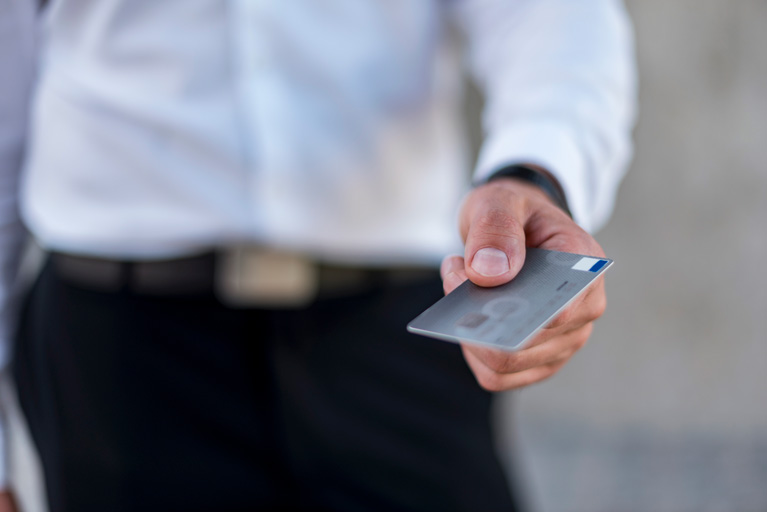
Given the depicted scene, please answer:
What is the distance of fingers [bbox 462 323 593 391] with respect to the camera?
0.51 metres

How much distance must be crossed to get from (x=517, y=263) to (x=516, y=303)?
0.12 ft

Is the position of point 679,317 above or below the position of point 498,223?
below

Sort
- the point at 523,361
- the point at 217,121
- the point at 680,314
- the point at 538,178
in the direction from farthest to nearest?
the point at 680,314 < the point at 217,121 < the point at 538,178 < the point at 523,361

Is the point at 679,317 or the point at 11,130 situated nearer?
the point at 11,130

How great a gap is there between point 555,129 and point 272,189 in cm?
42

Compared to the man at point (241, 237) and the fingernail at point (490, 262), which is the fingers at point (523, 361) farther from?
the man at point (241, 237)

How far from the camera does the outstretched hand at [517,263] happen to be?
0.52m

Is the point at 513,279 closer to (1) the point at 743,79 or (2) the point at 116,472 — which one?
(2) the point at 116,472

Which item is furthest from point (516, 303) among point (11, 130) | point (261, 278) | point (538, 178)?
point (11, 130)

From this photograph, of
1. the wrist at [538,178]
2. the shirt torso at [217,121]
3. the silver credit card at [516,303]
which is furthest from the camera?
the shirt torso at [217,121]

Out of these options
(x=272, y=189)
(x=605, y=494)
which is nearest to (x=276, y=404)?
(x=272, y=189)

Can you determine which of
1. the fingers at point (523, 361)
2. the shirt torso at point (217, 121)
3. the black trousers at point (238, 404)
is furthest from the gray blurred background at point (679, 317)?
the fingers at point (523, 361)

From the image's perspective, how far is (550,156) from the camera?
72 cm

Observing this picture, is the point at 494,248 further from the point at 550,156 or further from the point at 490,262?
the point at 550,156
